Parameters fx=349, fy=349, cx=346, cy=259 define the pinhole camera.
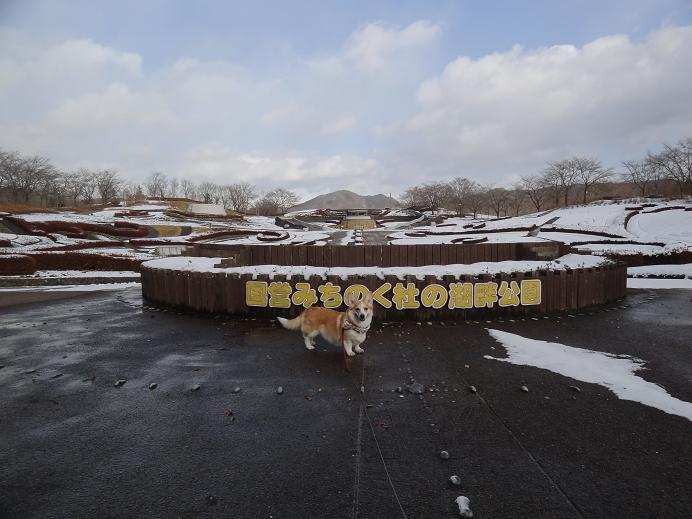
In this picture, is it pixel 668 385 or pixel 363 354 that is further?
pixel 363 354

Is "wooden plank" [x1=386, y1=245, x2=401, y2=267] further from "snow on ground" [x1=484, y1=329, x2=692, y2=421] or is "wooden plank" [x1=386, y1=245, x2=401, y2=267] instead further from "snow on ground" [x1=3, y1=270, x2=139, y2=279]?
"snow on ground" [x1=3, y1=270, x2=139, y2=279]

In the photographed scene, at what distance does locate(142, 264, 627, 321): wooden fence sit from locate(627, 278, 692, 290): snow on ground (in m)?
4.28

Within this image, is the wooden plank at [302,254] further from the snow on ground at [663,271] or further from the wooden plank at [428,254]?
the snow on ground at [663,271]

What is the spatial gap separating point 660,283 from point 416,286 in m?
11.8

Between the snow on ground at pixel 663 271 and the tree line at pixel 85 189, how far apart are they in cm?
9106

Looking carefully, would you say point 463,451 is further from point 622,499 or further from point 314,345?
point 314,345

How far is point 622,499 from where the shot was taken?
113 inches

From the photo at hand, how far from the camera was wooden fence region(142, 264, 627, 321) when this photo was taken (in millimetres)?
8859

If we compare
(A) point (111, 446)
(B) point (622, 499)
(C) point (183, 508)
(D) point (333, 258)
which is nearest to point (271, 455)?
(C) point (183, 508)

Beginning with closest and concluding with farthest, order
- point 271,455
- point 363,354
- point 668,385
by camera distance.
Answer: point 271,455 → point 668,385 → point 363,354

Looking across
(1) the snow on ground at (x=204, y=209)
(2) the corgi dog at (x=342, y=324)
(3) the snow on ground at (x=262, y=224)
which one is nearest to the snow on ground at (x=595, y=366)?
(2) the corgi dog at (x=342, y=324)

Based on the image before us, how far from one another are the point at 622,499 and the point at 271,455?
3.10m

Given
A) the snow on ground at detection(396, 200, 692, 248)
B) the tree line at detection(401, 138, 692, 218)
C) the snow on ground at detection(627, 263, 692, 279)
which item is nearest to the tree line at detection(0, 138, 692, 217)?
the tree line at detection(401, 138, 692, 218)

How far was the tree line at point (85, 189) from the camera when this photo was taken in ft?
239
